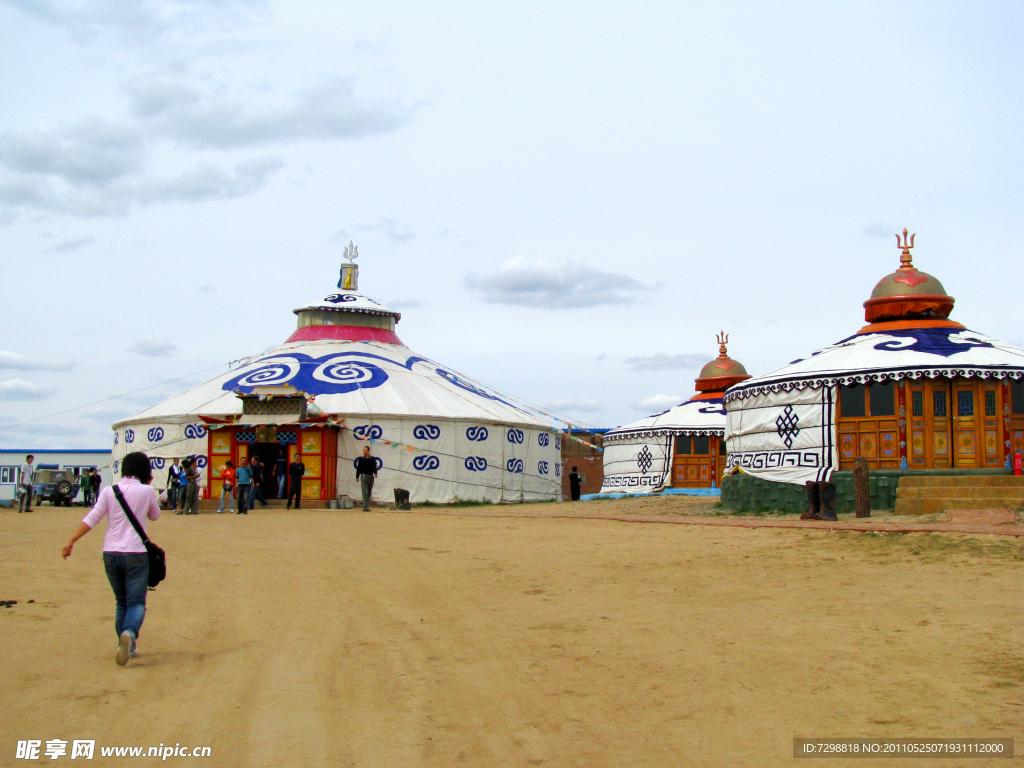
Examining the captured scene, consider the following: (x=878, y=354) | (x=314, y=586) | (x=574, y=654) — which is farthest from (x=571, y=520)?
(x=574, y=654)

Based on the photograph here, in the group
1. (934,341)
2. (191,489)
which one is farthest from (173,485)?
(934,341)

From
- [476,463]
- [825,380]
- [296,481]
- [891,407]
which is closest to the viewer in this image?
[891,407]

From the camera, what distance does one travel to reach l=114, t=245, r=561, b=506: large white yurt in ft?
57.2

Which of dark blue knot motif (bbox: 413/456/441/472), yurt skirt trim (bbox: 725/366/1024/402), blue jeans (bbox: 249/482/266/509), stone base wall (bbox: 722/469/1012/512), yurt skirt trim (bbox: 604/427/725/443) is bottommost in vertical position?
blue jeans (bbox: 249/482/266/509)

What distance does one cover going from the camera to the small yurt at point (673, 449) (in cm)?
2203

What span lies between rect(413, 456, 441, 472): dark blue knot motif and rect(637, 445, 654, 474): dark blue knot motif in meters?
6.55

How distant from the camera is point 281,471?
1783 centimetres

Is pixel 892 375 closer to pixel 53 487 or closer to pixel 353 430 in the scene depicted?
pixel 353 430

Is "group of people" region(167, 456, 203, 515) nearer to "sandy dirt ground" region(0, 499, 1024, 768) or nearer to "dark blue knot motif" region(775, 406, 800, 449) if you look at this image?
"sandy dirt ground" region(0, 499, 1024, 768)

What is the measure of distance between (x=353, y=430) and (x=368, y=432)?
292mm

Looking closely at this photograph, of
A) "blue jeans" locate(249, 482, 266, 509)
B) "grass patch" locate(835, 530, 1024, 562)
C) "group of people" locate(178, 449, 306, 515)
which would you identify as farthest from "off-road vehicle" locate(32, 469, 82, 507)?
"grass patch" locate(835, 530, 1024, 562)

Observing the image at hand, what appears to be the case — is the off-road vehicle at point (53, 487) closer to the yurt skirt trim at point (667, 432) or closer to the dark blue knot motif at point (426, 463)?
the dark blue knot motif at point (426, 463)

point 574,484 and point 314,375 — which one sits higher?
point 314,375

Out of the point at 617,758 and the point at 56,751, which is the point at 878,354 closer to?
the point at 617,758
